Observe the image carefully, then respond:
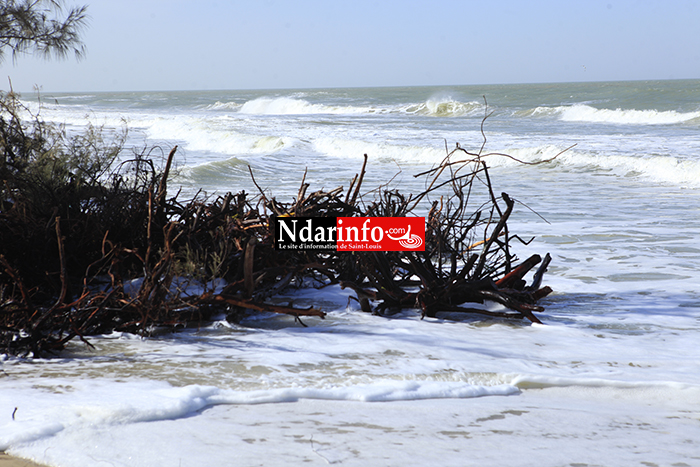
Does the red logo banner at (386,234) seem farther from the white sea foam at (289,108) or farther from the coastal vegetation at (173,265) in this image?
the white sea foam at (289,108)

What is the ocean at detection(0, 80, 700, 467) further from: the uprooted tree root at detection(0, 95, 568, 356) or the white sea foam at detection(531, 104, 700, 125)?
the white sea foam at detection(531, 104, 700, 125)

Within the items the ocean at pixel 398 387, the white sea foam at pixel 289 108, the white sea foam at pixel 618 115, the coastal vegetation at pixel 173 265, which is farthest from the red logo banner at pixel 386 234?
the white sea foam at pixel 289 108

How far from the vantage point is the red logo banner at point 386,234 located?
151 inches

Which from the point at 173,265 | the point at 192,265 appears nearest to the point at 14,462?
the point at 173,265

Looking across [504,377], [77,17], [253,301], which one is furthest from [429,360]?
[77,17]

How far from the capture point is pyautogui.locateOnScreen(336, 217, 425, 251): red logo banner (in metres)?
3.85

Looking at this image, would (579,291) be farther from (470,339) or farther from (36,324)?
(36,324)

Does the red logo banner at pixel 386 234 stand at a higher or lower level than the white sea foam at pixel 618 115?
lower

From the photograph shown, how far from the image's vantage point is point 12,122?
194 inches

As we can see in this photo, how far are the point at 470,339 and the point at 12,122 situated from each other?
13.2ft

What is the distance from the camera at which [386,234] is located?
12.9 feet

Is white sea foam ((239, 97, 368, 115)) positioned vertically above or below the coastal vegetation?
above

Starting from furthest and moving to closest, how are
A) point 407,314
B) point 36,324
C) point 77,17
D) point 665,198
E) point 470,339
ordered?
point 665,198 → point 77,17 → point 407,314 → point 470,339 → point 36,324

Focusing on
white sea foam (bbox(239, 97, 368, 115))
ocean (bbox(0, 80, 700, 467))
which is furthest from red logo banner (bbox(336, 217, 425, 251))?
white sea foam (bbox(239, 97, 368, 115))
